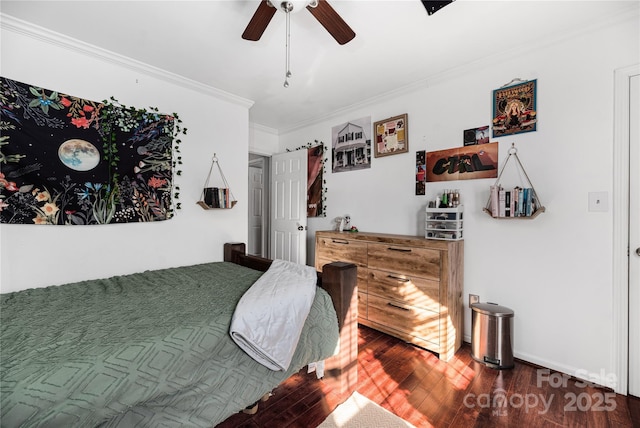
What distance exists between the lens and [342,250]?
297 cm

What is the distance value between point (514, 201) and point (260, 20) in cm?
221

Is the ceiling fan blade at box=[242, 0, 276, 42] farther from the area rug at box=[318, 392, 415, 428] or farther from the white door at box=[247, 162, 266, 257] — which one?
the white door at box=[247, 162, 266, 257]

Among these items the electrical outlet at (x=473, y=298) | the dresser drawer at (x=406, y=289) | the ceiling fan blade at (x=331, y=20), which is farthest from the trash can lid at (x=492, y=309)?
the ceiling fan blade at (x=331, y=20)

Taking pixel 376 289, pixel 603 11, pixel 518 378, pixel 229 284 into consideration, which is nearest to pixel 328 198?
pixel 376 289

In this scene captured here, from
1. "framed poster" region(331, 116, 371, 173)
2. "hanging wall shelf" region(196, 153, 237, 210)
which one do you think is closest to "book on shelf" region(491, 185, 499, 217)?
"framed poster" region(331, 116, 371, 173)

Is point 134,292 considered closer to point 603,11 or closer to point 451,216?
point 451,216

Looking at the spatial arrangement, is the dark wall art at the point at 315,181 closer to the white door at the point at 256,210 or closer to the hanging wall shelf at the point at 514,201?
the white door at the point at 256,210

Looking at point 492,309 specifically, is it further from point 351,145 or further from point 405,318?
point 351,145

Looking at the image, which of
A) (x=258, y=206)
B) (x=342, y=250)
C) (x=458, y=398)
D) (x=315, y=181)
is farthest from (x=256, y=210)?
(x=458, y=398)

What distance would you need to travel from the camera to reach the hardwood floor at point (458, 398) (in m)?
1.55

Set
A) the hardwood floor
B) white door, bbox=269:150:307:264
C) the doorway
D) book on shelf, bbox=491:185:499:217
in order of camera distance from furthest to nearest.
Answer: the doorway → white door, bbox=269:150:307:264 → book on shelf, bbox=491:185:499:217 → the hardwood floor

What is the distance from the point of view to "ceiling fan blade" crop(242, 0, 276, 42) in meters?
1.48

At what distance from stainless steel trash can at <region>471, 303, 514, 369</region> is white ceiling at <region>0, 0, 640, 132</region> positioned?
83.4 inches

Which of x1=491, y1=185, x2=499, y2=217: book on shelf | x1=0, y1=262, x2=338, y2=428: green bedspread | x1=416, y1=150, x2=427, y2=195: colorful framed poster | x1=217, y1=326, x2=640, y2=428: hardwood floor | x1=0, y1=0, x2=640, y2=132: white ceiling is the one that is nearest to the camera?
x1=0, y1=262, x2=338, y2=428: green bedspread
